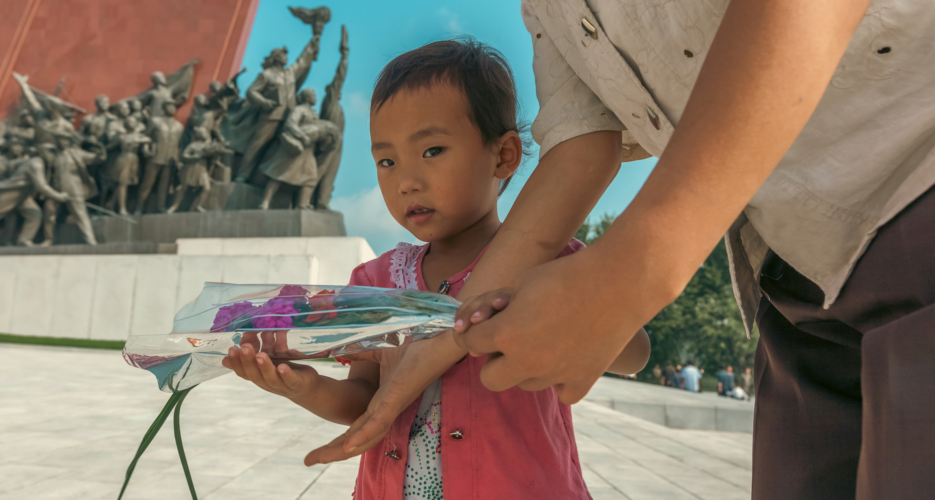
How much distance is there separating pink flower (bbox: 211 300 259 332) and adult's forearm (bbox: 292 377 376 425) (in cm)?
19

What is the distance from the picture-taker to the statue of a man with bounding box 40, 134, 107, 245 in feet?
38.3

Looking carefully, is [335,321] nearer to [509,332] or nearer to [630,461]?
[509,332]

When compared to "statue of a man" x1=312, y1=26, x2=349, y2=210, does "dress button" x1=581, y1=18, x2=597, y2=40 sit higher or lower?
lower

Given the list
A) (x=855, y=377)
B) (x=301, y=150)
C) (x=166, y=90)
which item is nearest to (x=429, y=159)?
(x=855, y=377)

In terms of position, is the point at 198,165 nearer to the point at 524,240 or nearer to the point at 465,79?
the point at 465,79

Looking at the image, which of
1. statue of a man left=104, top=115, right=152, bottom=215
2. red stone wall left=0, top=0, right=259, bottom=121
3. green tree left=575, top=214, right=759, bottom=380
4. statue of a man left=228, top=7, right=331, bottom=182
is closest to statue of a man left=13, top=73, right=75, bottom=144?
red stone wall left=0, top=0, right=259, bottom=121

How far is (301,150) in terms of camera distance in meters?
11.1

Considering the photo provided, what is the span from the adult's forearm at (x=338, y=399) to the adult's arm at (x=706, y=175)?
1.54 ft

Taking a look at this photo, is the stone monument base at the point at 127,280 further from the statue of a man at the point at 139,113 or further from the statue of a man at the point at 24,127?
the statue of a man at the point at 139,113

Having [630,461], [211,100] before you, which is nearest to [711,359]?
[211,100]

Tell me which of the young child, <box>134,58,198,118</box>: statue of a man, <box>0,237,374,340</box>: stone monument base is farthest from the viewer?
<box>134,58,198,118</box>: statue of a man

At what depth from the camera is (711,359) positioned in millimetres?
23719

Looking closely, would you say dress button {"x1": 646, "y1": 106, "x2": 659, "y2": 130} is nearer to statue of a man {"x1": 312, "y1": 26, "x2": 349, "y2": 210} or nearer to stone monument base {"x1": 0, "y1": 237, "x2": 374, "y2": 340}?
stone monument base {"x1": 0, "y1": 237, "x2": 374, "y2": 340}

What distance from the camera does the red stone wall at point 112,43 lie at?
13.6 m
